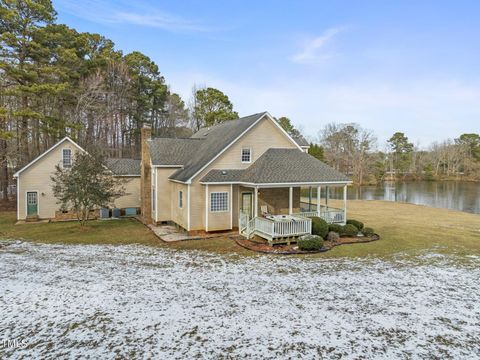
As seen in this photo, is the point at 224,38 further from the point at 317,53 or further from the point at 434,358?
the point at 434,358

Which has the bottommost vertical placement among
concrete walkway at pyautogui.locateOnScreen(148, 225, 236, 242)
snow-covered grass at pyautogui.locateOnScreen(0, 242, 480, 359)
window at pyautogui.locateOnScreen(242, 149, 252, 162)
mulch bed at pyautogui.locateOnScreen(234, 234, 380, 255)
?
snow-covered grass at pyautogui.locateOnScreen(0, 242, 480, 359)

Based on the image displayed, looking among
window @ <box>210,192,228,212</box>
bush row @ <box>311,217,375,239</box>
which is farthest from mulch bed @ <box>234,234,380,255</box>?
window @ <box>210,192,228,212</box>

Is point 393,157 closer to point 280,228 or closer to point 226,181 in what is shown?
point 226,181

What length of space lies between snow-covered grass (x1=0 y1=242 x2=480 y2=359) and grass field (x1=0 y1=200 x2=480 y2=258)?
167cm

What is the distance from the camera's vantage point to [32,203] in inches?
795

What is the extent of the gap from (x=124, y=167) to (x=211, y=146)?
854cm

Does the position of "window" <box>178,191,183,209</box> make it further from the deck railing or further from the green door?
the green door

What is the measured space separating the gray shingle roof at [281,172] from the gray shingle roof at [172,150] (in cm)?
403

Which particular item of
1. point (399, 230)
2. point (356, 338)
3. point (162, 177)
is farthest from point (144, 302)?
point (399, 230)

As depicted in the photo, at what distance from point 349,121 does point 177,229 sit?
61.9m

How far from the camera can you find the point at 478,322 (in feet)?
22.8

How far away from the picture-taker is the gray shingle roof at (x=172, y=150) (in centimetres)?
1853

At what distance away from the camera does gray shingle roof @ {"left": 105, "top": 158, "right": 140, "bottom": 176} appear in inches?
883

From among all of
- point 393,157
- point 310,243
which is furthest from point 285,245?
point 393,157
